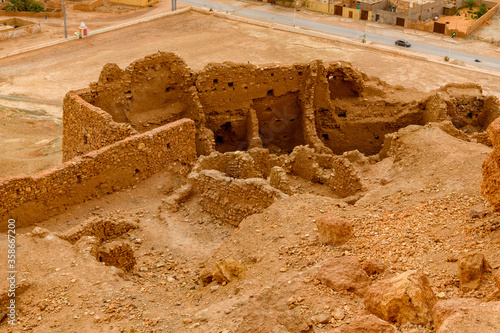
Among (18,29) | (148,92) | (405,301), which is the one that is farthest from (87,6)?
(405,301)

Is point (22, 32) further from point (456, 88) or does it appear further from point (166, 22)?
point (456, 88)

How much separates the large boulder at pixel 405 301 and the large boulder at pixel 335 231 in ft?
8.39

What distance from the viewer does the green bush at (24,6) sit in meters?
48.7

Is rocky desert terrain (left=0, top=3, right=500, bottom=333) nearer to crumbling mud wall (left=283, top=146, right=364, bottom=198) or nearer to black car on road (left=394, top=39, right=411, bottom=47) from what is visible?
crumbling mud wall (left=283, top=146, right=364, bottom=198)

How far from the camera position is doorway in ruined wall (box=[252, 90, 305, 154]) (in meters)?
21.5

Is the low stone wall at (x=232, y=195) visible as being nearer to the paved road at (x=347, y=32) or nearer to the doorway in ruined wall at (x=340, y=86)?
the doorway in ruined wall at (x=340, y=86)

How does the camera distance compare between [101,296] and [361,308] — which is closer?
[361,308]

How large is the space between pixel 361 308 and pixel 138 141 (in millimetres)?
8772

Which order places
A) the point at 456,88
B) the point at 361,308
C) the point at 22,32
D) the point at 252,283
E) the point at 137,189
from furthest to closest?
1. the point at 22,32
2. the point at 456,88
3. the point at 137,189
4. the point at 252,283
5. the point at 361,308

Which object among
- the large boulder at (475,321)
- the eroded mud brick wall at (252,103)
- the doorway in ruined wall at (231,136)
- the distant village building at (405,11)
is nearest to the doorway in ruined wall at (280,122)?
the eroded mud brick wall at (252,103)

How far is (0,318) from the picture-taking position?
33.2 ft

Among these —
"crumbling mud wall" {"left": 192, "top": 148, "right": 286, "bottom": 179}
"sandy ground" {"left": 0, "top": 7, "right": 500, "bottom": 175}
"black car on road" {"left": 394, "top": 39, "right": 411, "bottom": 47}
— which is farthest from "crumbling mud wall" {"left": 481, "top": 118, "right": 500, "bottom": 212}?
"black car on road" {"left": 394, "top": 39, "right": 411, "bottom": 47}

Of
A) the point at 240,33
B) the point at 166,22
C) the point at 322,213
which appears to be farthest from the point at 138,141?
the point at 166,22

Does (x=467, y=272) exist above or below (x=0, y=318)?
above
